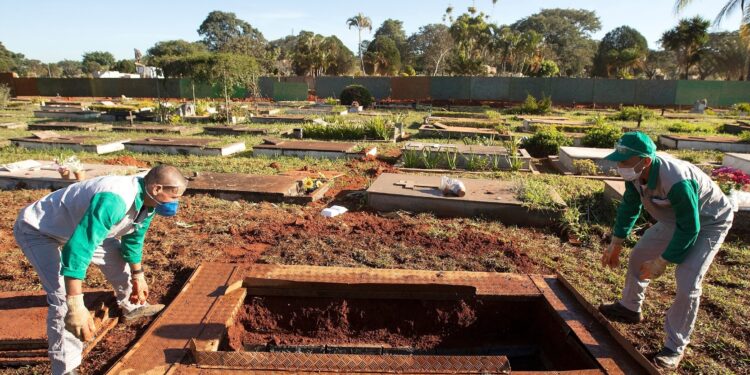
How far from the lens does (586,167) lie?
864 cm

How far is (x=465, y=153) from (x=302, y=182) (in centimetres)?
357

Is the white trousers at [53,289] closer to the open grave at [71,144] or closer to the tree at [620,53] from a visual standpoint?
the open grave at [71,144]

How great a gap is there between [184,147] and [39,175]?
355 cm

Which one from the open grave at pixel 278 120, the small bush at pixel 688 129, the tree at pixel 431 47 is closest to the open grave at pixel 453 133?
the open grave at pixel 278 120

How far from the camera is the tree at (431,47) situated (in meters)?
→ 56.2

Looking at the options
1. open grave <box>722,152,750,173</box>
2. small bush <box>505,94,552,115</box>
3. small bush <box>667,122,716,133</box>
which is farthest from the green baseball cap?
small bush <box>505,94,552,115</box>

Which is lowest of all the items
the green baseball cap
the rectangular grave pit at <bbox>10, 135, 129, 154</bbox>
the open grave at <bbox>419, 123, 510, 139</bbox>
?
the rectangular grave pit at <bbox>10, 135, 129, 154</bbox>

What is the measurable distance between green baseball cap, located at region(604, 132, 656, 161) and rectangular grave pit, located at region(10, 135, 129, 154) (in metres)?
11.1

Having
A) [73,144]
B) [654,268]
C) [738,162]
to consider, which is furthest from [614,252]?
[73,144]

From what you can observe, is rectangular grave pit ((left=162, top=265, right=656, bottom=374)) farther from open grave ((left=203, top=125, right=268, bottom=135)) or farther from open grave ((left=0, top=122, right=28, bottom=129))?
open grave ((left=0, top=122, right=28, bottom=129))

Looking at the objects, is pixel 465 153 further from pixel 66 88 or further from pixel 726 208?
pixel 66 88

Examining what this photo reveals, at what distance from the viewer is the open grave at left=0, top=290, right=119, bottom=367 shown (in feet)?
9.36

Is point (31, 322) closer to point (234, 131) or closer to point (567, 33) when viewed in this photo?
point (234, 131)

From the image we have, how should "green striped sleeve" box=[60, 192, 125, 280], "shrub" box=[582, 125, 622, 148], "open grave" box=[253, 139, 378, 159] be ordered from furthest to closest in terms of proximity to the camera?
1. "shrub" box=[582, 125, 622, 148]
2. "open grave" box=[253, 139, 378, 159]
3. "green striped sleeve" box=[60, 192, 125, 280]
